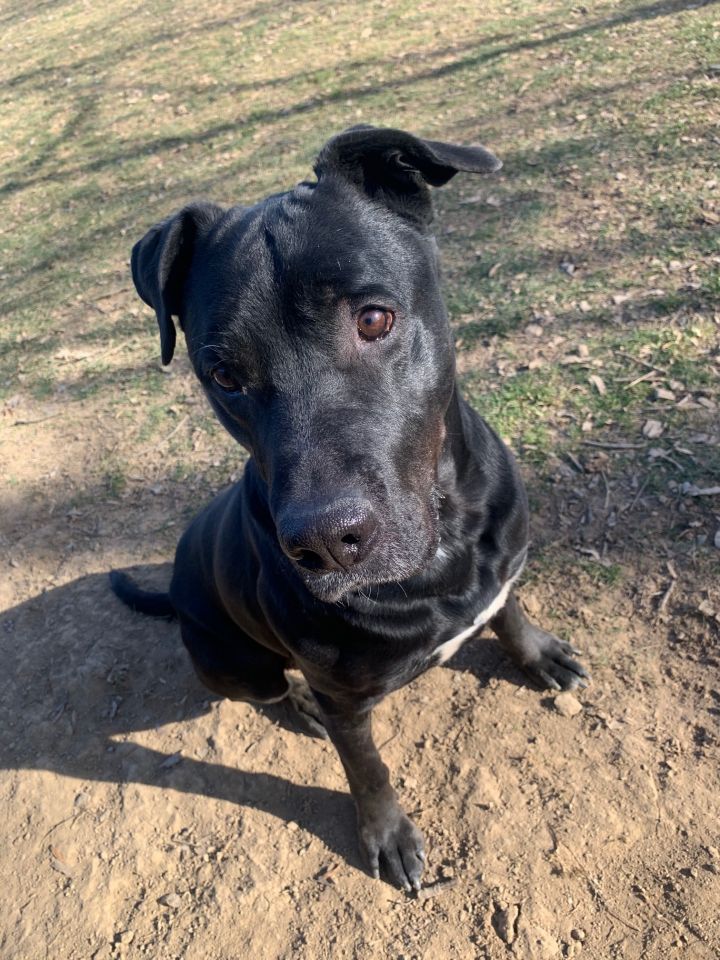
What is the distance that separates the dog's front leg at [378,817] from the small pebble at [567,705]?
0.86 m

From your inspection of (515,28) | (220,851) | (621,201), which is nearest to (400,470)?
(220,851)

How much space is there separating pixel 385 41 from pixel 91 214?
4.84m

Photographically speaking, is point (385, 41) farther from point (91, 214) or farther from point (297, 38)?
point (91, 214)

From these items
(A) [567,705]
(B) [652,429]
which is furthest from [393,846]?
(B) [652,429]

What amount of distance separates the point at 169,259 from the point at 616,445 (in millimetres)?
2788

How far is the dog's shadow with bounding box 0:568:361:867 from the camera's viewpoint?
3.49 meters

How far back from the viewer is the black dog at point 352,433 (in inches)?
83.7

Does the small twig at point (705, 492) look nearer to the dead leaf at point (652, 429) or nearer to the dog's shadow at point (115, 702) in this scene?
the dead leaf at point (652, 429)

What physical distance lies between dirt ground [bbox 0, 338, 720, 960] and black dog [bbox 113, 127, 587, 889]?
0.29 meters

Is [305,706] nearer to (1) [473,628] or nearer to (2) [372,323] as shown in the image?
(1) [473,628]

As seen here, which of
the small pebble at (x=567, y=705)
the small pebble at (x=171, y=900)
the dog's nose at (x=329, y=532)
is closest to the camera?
the dog's nose at (x=329, y=532)

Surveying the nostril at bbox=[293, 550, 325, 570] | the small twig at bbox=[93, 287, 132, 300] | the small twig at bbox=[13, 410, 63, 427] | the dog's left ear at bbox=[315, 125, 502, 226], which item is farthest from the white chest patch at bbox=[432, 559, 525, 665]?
the small twig at bbox=[93, 287, 132, 300]

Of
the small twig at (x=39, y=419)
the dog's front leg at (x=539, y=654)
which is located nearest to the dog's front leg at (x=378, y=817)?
the dog's front leg at (x=539, y=654)

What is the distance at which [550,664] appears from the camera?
345 cm
